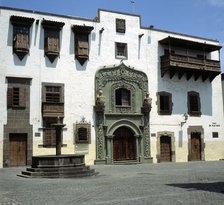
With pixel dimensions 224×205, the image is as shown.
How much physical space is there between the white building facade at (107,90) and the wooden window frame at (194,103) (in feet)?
0.27

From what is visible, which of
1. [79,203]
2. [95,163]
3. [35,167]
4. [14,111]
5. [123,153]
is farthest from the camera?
[123,153]

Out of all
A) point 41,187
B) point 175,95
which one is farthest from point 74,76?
point 41,187

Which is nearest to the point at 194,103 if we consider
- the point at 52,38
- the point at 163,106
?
the point at 163,106

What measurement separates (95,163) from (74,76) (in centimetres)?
621

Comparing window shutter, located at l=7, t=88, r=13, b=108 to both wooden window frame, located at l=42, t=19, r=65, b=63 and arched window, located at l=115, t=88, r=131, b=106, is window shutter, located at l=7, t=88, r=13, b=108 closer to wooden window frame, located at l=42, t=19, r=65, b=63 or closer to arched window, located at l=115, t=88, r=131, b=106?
wooden window frame, located at l=42, t=19, r=65, b=63

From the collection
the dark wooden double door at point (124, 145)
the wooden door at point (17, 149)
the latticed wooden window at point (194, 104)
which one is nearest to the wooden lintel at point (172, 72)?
the latticed wooden window at point (194, 104)

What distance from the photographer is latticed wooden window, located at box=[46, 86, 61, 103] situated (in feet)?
81.5

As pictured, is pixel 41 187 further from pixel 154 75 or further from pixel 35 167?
pixel 154 75

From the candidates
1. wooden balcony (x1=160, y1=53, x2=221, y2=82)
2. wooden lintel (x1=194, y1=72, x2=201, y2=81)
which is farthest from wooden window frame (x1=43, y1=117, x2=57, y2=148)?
wooden lintel (x1=194, y1=72, x2=201, y2=81)

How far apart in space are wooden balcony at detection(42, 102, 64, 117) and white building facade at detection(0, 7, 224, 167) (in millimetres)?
65

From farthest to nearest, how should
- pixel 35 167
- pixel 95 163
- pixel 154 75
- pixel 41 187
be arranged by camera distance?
pixel 154 75, pixel 95 163, pixel 35 167, pixel 41 187

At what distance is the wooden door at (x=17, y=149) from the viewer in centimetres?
2342

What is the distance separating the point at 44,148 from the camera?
24.2 meters

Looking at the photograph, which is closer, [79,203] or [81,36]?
[79,203]
